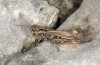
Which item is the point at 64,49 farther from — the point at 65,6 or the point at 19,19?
the point at 65,6

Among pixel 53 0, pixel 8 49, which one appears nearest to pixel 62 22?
pixel 53 0

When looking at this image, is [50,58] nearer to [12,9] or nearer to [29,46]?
[29,46]

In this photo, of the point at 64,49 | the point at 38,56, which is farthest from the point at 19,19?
the point at 64,49

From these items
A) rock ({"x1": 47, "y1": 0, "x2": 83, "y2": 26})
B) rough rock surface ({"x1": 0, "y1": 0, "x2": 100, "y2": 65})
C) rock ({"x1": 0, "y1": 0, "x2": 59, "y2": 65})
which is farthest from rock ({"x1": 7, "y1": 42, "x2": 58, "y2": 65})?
rock ({"x1": 47, "y1": 0, "x2": 83, "y2": 26})

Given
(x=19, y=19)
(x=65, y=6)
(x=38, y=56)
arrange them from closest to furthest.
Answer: (x=38, y=56)
(x=19, y=19)
(x=65, y=6)

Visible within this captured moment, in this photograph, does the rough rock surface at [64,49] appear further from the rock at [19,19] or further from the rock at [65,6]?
the rock at [65,6]

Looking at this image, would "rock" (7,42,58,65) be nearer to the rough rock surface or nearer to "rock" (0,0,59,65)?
the rough rock surface

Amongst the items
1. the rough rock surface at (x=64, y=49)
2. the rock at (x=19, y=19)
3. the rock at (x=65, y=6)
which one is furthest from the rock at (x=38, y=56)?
the rock at (x=65, y=6)
